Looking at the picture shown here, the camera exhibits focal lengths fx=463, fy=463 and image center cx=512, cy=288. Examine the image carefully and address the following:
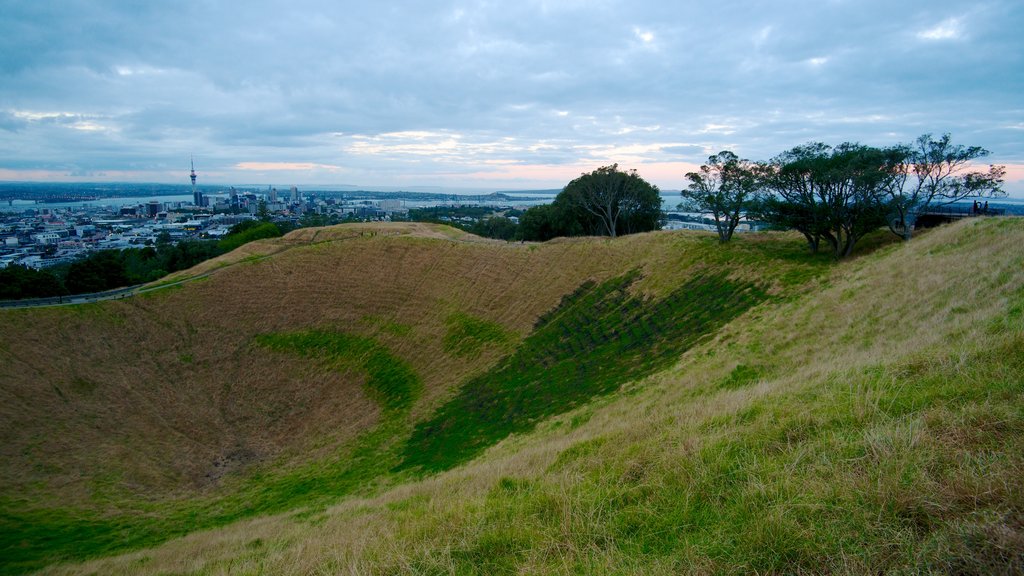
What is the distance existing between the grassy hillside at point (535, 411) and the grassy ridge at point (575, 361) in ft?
0.58

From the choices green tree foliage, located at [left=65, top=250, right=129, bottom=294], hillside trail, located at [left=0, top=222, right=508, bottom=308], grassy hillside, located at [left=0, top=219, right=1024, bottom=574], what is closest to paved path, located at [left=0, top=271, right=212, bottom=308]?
hillside trail, located at [left=0, top=222, right=508, bottom=308]

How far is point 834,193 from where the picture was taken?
25.1m

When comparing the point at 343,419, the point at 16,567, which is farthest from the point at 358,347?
the point at 16,567

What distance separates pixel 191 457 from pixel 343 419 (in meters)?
6.92

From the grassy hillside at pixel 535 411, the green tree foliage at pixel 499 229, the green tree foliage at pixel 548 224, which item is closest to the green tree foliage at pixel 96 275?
the grassy hillside at pixel 535 411

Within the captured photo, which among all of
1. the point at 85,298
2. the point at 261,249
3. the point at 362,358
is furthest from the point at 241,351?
the point at 261,249

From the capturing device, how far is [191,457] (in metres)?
22.1

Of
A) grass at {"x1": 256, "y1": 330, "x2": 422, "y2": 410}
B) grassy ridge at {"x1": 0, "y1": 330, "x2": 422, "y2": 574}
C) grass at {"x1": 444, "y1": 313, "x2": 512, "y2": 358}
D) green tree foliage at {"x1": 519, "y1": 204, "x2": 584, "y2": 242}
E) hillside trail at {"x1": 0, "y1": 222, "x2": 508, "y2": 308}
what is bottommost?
grassy ridge at {"x1": 0, "y1": 330, "x2": 422, "y2": 574}

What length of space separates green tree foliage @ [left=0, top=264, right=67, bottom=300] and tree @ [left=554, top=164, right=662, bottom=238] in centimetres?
5083

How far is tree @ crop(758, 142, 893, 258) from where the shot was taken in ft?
79.9

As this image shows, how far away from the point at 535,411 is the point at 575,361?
4651 mm

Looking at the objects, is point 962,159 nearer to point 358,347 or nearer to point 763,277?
point 763,277

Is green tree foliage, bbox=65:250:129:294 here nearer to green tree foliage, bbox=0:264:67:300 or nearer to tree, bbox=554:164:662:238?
green tree foliage, bbox=0:264:67:300

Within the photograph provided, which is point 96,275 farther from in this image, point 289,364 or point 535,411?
point 535,411
